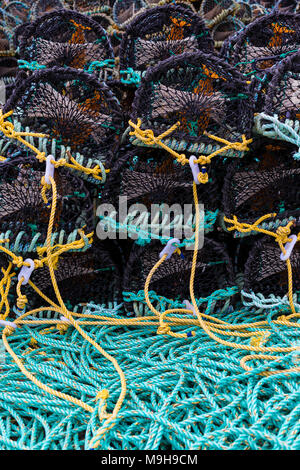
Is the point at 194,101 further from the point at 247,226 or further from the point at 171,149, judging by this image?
the point at 247,226

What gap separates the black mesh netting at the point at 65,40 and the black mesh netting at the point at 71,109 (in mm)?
352

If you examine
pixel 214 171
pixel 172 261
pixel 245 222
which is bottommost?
pixel 172 261

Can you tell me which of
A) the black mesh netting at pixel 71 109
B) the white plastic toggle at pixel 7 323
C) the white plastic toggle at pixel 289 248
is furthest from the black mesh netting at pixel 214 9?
the white plastic toggle at pixel 7 323

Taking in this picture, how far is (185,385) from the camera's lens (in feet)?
3.78

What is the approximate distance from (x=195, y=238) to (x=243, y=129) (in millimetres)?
391

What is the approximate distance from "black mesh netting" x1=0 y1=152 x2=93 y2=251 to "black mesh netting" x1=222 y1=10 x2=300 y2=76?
0.86m

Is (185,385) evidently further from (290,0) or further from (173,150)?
(290,0)

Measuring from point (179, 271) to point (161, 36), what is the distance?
1.03 meters

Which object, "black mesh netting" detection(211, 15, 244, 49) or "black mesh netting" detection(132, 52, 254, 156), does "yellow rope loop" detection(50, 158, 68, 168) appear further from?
"black mesh netting" detection(211, 15, 244, 49)

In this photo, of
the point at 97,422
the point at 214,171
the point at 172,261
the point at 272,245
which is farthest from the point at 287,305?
the point at 97,422

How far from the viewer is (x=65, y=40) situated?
1774 millimetres

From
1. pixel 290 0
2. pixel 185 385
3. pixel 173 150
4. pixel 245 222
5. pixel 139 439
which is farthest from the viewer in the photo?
pixel 290 0

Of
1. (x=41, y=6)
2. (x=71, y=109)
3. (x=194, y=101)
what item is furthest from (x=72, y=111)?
(x=41, y=6)

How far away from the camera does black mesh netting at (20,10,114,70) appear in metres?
1.66
